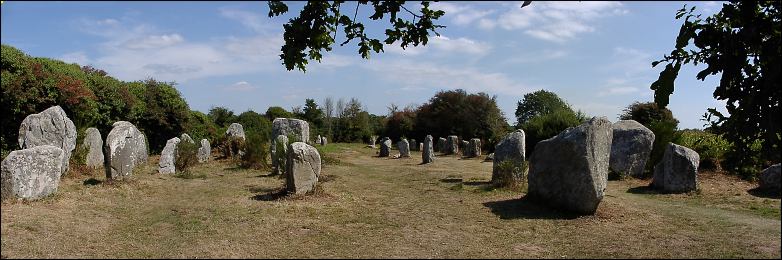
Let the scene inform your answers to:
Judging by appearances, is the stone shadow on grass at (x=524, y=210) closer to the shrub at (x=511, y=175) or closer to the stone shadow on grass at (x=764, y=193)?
the shrub at (x=511, y=175)

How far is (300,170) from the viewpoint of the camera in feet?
38.1

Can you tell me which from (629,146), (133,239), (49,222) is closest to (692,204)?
(629,146)

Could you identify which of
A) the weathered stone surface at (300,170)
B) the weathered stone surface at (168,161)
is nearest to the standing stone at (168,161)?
the weathered stone surface at (168,161)

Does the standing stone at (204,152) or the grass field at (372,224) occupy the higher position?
the standing stone at (204,152)

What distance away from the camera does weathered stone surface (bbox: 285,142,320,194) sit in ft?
37.8

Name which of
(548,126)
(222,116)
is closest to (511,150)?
(548,126)

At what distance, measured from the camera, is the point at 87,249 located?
276 inches

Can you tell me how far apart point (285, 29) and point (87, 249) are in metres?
4.43

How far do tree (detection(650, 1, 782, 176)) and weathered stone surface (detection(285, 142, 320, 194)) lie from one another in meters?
7.95

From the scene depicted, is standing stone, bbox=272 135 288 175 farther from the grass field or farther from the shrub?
the shrub

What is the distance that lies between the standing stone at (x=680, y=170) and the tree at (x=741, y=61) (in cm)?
787

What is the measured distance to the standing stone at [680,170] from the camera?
12.4 metres

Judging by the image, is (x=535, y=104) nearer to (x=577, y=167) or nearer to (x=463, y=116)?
(x=463, y=116)

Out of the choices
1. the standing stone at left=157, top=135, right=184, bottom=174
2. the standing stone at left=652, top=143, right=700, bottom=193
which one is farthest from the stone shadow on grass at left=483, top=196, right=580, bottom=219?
the standing stone at left=157, top=135, right=184, bottom=174
